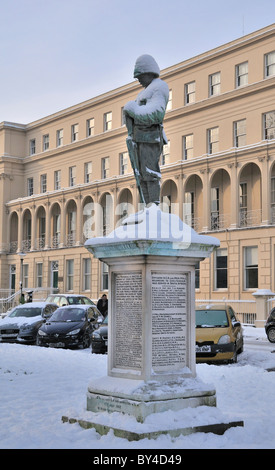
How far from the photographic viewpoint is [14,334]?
72.4ft

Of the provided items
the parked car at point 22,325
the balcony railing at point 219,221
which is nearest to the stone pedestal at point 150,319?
the parked car at point 22,325

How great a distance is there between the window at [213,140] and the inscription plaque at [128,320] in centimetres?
3190

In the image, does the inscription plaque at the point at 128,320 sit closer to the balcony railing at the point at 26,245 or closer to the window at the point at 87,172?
the window at the point at 87,172

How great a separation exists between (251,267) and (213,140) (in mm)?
9068

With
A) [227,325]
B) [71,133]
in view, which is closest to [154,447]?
[227,325]

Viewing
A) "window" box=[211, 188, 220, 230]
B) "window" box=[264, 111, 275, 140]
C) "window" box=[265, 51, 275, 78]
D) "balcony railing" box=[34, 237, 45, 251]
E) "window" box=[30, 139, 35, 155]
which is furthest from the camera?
"window" box=[30, 139, 35, 155]

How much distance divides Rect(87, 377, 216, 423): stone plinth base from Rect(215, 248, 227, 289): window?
97.3 ft

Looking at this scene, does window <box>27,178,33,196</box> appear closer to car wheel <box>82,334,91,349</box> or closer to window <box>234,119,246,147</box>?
window <box>234,119,246,147</box>

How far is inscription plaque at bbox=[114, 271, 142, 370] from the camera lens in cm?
748

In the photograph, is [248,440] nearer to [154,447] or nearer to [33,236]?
[154,447]

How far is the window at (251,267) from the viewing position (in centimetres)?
3538

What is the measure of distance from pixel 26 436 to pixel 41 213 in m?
49.6

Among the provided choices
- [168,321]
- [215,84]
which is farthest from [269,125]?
[168,321]

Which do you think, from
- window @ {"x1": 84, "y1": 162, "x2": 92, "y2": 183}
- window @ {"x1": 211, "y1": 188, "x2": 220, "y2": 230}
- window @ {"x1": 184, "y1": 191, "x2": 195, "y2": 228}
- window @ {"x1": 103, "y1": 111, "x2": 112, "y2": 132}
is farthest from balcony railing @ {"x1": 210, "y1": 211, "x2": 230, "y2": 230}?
window @ {"x1": 84, "y1": 162, "x2": 92, "y2": 183}
